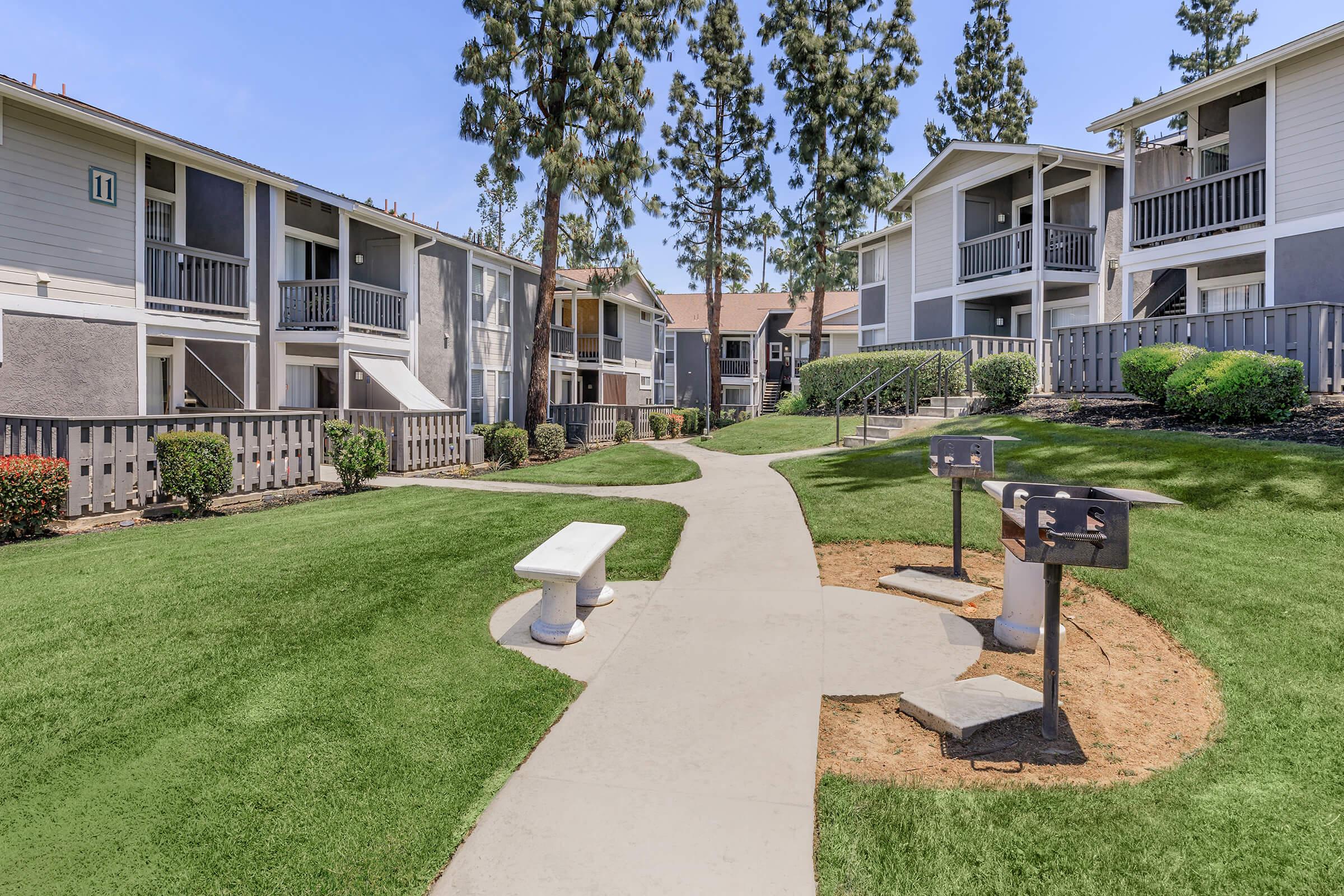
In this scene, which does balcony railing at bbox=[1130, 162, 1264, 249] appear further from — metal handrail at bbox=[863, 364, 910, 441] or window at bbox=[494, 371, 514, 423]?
window at bbox=[494, 371, 514, 423]

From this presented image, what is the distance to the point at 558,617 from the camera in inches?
207

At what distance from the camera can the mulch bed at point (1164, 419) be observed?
10.4 m

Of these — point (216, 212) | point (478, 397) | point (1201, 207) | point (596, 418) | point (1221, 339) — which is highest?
point (1201, 207)

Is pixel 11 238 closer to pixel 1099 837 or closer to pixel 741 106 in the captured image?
pixel 1099 837

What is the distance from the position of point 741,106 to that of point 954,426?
25515 mm

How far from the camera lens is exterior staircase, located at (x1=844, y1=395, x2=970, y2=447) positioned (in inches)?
669

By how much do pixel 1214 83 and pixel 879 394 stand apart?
10.3 m

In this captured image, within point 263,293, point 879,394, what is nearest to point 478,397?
point 263,293

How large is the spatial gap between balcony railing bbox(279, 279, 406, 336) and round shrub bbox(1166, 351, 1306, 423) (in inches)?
685

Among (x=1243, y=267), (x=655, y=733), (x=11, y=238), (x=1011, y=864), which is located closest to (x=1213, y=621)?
(x=1011, y=864)

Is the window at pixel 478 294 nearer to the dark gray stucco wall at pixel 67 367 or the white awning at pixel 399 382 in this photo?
the white awning at pixel 399 382

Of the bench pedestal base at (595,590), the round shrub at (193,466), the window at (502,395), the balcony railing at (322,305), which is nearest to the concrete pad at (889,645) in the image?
the bench pedestal base at (595,590)

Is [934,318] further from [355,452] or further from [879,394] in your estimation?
[355,452]

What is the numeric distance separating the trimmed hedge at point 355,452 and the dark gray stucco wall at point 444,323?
7.69 m
